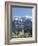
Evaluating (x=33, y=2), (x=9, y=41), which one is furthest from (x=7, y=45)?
(x=33, y=2)

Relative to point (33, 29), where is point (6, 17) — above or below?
above

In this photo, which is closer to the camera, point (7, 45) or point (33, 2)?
point (7, 45)

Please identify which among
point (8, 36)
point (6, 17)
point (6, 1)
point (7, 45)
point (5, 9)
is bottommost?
point (7, 45)
